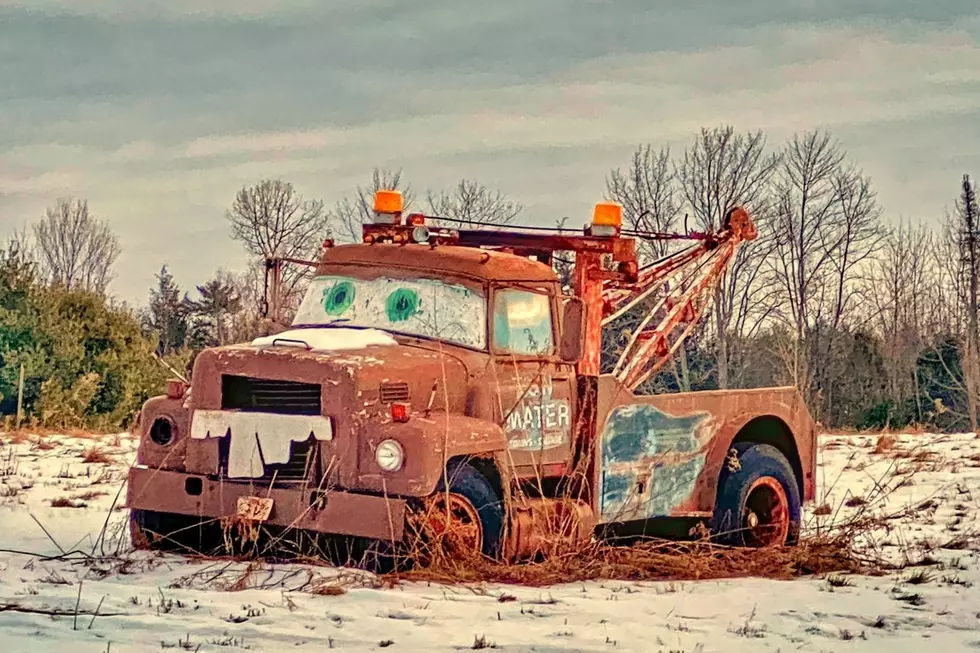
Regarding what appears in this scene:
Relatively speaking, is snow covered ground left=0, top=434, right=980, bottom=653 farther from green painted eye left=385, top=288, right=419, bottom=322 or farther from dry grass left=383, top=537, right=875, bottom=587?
green painted eye left=385, top=288, right=419, bottom=322

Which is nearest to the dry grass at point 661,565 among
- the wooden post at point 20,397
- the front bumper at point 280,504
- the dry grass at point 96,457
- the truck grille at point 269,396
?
the front bumper at point 280,504

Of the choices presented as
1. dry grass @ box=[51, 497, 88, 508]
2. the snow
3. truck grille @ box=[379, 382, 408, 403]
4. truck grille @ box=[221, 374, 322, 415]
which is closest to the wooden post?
dry grass @ box=[51, 497, 88, 508]

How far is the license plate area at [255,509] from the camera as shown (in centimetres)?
826

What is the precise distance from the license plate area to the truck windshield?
1.65m

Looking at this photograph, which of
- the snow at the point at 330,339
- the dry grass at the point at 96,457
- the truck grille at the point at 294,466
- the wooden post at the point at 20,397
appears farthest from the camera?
the wooden post at the point at 20,397

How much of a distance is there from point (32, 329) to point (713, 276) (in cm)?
1476

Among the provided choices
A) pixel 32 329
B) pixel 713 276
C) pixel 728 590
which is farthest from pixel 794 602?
pixel 32 329

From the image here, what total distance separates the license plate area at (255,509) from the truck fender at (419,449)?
0.64 m

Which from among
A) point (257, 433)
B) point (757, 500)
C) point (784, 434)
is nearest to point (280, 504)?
point (257, 433)

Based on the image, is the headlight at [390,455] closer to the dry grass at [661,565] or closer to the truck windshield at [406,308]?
the dry grass at [661,565]

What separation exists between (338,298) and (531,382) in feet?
5.40

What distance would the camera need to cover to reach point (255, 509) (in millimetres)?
8297

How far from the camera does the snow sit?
8.79 m

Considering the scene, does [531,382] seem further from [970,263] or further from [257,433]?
[970,263]
